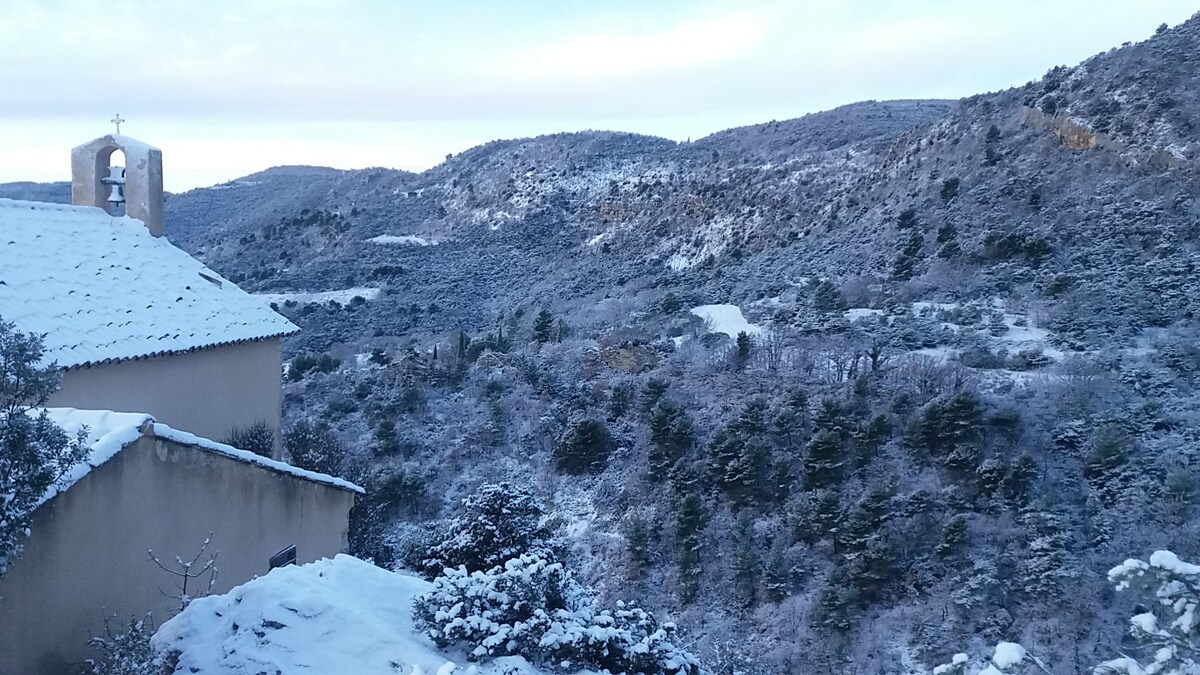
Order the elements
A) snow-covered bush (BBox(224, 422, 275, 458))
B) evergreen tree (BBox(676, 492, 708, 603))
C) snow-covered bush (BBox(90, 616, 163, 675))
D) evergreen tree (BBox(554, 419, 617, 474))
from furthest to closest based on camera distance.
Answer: evergreen tree (BBox(554, 419, 617, 474)), evergreen tree (BBox(676, 492, 708, 603)), snow-covered bush (BBox(224, 422, 275, 458)), snow-covered bush (BBox(90, 616, 163, 675))

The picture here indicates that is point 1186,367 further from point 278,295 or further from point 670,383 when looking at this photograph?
point 278,295

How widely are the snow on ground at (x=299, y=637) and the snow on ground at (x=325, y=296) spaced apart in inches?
1240

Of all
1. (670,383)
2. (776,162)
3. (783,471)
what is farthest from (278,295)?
(783,471)

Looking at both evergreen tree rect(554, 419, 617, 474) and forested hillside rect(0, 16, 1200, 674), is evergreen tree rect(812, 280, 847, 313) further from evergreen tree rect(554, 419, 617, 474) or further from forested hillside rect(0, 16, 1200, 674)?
evergreen tree rect(554, 419, 617, 474)

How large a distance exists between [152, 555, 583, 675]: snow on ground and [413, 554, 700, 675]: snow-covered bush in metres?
0.13

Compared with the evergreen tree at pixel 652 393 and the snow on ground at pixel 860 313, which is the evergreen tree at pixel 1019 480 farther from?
the snow on ground at pixel 860 313

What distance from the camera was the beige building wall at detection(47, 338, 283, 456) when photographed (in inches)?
352

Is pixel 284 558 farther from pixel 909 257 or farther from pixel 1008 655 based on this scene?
pixel 909 257

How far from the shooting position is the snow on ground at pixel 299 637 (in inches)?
193

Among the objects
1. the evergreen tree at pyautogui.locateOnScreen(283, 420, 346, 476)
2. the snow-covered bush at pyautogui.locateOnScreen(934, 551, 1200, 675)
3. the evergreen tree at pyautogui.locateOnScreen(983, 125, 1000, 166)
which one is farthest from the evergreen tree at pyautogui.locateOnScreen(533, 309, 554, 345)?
the snow-covered bush at pyautogui.locateOnScreen(934, 551, 1200, 675)

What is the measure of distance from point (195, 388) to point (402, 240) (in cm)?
3623

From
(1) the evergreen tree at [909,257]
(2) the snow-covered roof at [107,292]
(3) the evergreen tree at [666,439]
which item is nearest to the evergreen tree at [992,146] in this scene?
(1) the evergreen tree at [909,257]

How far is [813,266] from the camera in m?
24.4

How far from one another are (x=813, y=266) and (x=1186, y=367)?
11.6 m
